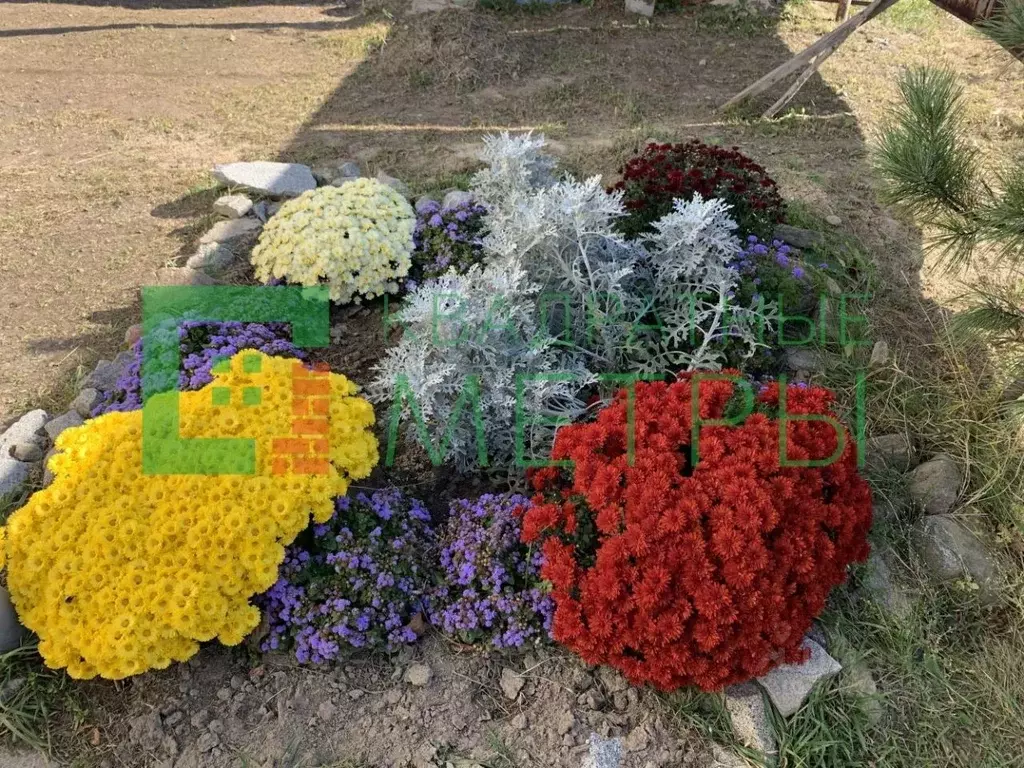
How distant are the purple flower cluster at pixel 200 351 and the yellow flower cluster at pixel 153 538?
1.28 feet

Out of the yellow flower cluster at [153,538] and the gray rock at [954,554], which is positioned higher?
the yellow flower cluster at [153,538]


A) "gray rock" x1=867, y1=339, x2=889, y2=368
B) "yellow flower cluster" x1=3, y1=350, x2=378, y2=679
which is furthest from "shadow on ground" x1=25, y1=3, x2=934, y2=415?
"yellow flower cluster" x1=3, y1=350, x2=378, y2=679

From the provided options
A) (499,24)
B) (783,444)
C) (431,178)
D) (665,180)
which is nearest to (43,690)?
(783,444)

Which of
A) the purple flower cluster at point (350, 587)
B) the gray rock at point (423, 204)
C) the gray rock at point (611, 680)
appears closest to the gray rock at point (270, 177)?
the gray rock at point (423, 204)

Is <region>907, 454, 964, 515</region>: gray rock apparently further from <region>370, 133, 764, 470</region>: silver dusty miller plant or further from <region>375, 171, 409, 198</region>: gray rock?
<region>375, 171, 409, 198</region>: gray rock

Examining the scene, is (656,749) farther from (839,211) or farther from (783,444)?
(839,211)

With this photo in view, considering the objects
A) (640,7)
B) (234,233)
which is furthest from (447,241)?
(640,7)

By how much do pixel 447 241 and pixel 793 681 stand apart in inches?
104

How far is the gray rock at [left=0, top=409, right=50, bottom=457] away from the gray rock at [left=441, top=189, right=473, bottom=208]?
2276 millimetres

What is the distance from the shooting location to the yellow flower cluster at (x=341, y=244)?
3.88 meters

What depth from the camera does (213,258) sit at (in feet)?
14.3

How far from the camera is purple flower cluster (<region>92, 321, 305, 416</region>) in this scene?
325 cm

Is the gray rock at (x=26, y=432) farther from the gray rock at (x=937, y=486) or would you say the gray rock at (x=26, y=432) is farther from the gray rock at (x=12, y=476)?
the gray rock at (x=937, y=486)

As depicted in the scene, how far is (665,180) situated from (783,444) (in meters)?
1.79
